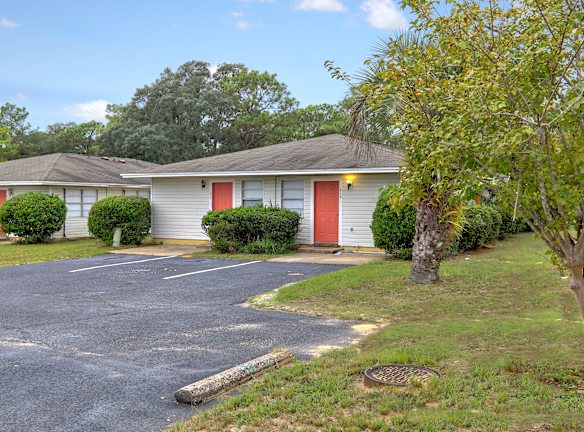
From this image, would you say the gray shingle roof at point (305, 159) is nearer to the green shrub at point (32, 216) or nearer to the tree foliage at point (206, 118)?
the green shrub at point (32, 216)

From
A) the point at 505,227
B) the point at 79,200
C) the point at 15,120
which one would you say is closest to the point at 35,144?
the point at 15,120

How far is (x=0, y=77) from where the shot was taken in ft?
136

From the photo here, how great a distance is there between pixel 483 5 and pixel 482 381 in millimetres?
3489

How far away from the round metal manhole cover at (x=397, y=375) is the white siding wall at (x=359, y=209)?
457 inches

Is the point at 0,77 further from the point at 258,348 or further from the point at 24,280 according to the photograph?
the point at 258,348

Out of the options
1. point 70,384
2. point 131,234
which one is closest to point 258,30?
point 131,234

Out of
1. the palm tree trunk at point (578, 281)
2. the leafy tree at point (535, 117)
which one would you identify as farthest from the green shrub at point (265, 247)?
the palm tree trunk at point (578, 281)

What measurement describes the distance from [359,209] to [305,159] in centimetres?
272

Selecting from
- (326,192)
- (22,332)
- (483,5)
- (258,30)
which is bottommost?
(22,332)

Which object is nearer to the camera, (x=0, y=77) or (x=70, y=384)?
(x=70, y=384)

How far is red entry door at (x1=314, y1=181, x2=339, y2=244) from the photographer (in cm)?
1734

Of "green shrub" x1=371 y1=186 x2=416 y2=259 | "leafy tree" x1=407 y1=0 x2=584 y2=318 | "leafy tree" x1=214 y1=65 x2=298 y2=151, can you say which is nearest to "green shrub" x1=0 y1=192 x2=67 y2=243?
"green shrub" x1=371 y1=186 x2=416 y2=259

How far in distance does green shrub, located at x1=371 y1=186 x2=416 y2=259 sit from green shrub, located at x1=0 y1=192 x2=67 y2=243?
1304 centimetres

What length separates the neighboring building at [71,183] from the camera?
22.4 m
